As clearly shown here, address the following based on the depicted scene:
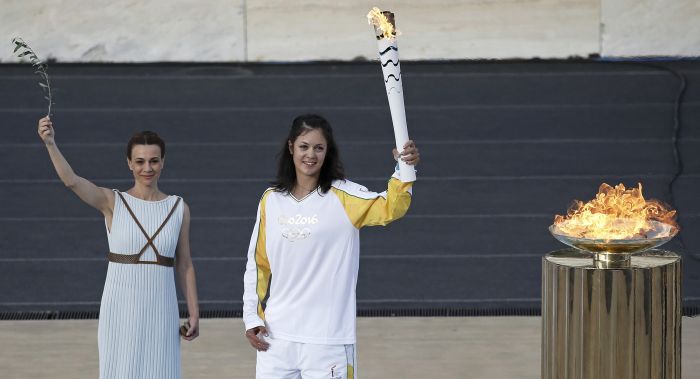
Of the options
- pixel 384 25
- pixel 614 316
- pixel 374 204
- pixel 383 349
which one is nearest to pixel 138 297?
pixel 374 204

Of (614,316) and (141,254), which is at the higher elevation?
(141,254)

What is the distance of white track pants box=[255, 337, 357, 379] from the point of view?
364 centimetres

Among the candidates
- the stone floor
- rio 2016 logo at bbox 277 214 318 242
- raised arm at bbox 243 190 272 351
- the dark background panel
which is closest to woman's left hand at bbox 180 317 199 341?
raised arm at bbox 243 190 272 351

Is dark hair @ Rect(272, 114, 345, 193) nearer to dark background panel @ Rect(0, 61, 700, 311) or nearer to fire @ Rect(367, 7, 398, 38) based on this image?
fire @ Rect(367, 7, 398, 38)

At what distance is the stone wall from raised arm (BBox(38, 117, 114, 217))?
18.4ft

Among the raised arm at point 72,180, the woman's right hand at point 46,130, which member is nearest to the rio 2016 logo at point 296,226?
the raised arm at point 72,180

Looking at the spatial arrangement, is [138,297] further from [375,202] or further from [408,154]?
[408,154]

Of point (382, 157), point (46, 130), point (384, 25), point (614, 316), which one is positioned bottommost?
point (614, 316)

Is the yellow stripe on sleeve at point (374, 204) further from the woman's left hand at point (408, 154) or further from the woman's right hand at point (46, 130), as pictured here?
the woman's right hand at point (46, 130)

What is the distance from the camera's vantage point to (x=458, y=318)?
6.14m

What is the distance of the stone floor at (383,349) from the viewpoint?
5312 mm

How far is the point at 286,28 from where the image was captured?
953cm

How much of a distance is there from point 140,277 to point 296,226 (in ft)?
1.90

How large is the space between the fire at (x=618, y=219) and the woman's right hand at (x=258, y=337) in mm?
870
